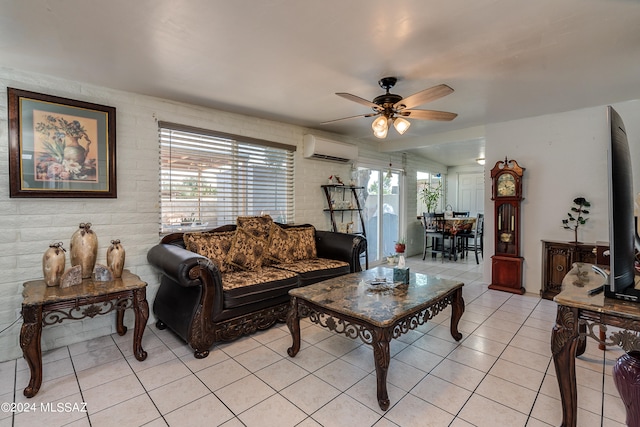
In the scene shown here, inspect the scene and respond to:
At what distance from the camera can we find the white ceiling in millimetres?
1695

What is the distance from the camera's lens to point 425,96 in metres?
2.28

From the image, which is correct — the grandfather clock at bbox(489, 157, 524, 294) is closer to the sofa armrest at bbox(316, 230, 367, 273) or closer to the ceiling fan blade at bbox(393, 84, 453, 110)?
the sofa armrest at bbox(316, 230, 367, 273)

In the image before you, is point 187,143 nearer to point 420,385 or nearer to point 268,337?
point 268,337

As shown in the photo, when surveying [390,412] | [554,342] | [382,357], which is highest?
[554,342]

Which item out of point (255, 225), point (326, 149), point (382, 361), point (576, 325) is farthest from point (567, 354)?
point (326, 149)

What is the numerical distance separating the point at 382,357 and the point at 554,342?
895 mm

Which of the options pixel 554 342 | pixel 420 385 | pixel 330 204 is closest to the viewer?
pixel 554 342

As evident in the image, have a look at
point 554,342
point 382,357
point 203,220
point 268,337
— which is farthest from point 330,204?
point 554,342

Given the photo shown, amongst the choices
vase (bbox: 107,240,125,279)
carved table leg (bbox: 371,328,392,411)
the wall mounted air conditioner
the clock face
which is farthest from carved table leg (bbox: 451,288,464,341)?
vase (bbox: 107,240,125,279)

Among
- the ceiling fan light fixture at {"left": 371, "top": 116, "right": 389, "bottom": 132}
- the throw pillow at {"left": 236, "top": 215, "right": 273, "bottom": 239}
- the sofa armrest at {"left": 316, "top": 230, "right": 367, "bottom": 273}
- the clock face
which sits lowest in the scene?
the sofa armrest at {"left": 316, "top": 230, "right": 367, "bottom": 273}

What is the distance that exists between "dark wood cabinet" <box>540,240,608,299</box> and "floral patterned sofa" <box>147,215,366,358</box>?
2.31 m

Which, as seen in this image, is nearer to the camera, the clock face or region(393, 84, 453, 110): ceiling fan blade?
region(393, 84, 453, 110): ceiling fan blade

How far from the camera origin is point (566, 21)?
1816mm

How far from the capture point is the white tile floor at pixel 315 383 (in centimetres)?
172
